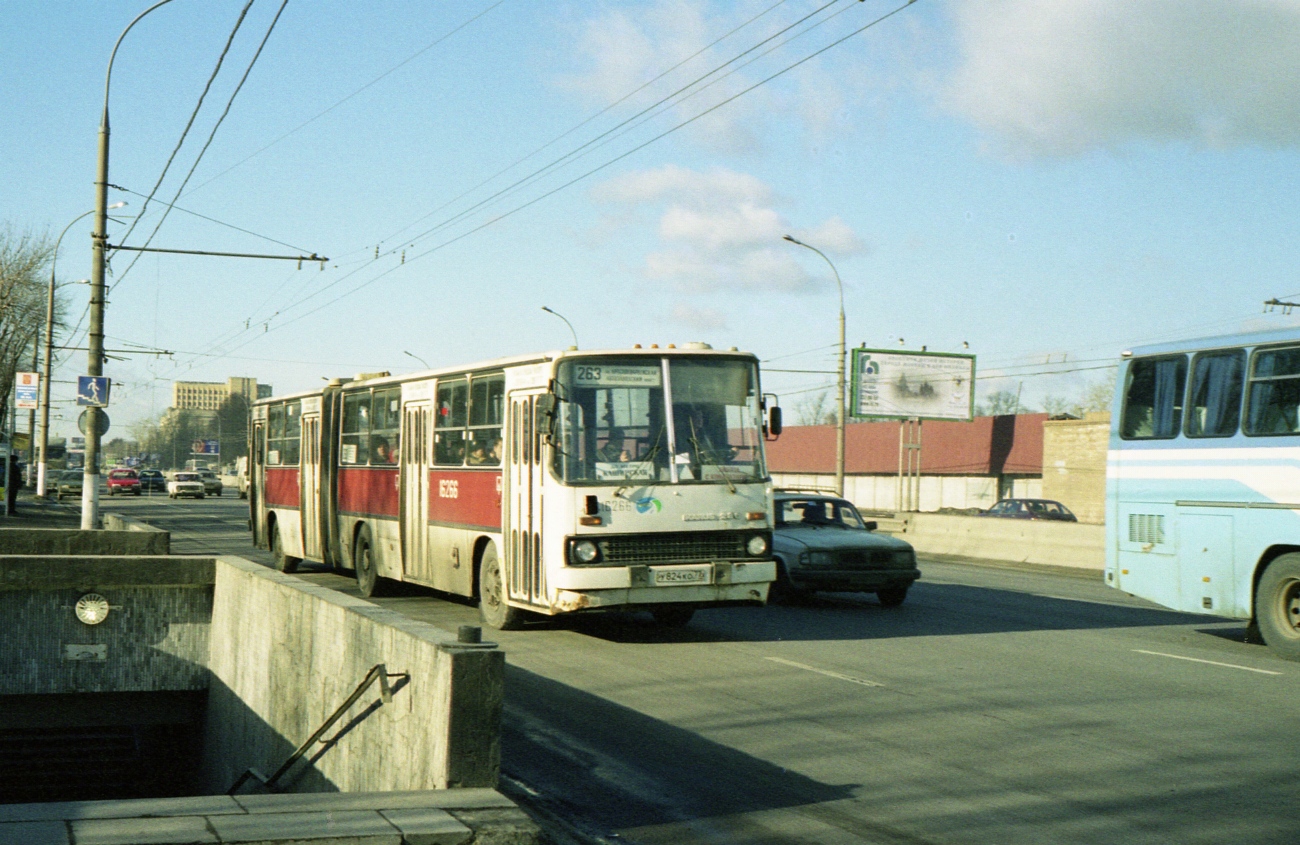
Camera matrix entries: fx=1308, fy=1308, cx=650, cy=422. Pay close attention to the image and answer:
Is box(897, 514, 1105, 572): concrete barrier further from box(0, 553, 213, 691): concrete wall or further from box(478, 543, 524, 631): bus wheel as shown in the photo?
box(0, 553, 213, 691): concrete wall

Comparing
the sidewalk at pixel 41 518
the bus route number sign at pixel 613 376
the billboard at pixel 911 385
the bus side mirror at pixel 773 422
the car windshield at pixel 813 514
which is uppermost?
the billboard at pixel 911 385

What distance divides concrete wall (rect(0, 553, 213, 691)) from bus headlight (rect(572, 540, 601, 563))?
3800 millimetres

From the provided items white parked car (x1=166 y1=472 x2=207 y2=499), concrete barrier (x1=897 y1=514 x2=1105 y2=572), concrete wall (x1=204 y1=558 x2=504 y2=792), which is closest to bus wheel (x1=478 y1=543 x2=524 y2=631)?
concrete wall (x1=204 y1=558 x2=504 y2=792)

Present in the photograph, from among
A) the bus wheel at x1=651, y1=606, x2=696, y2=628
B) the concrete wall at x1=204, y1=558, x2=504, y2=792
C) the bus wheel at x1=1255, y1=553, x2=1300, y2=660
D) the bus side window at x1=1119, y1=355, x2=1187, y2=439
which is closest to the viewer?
the concrete wall at x1=204, y1=558, x2=504, y2=792

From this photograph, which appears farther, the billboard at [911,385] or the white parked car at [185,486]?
the white parked car at [185,486]

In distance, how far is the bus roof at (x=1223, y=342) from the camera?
1307cm


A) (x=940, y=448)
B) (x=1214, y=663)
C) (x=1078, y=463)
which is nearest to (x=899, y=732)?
(x=1214, y=663)

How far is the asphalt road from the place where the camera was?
654 cm

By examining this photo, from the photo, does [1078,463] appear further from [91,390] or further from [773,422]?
[773,422]

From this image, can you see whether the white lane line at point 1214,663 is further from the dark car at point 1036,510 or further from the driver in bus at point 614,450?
the dark car at point 1036,510

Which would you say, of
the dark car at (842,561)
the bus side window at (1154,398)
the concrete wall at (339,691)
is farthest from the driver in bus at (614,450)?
the bus side window at (1154,398)

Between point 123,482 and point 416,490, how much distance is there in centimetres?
6477

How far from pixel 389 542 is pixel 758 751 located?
1059 centimetres

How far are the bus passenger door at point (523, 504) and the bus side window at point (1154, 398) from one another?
6.84 m
